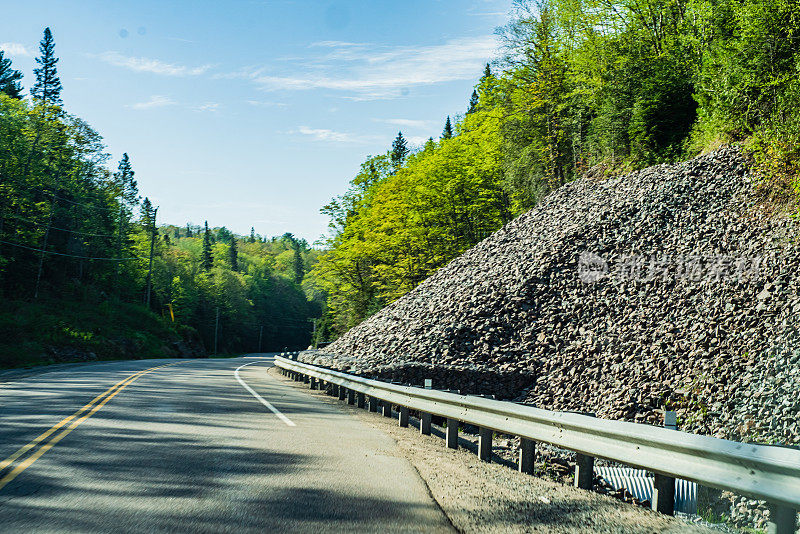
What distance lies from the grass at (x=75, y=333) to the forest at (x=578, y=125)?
51.3 feet

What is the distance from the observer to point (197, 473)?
5875 millimetres

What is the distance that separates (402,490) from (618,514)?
1.85 metres

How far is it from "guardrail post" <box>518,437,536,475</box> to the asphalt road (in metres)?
1.28

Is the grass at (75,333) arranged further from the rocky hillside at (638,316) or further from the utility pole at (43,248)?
the rocky hillside at (638,316)

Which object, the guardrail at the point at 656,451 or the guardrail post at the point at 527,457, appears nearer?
the guardrail at the point at 656,451

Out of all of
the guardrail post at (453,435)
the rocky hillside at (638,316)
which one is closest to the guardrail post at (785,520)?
the guardrail post at (453,435)

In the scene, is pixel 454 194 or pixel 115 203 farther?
pixel 115 203

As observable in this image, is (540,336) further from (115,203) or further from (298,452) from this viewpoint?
(115,203)

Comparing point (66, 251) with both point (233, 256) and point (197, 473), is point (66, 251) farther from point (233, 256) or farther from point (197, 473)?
point (233, 256)

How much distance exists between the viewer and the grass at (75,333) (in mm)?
32406

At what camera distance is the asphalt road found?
14.6 ft

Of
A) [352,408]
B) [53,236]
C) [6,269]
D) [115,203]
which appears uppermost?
[115,203]

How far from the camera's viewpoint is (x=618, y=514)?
5051 mm

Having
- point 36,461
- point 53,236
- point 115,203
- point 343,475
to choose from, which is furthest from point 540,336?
point 115,203
